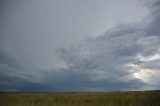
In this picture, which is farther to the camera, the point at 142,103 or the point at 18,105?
the point at 18,105

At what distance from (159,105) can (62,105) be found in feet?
17.0

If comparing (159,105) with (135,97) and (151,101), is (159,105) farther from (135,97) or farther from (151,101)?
(135,97)

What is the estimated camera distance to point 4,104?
14.7 meters

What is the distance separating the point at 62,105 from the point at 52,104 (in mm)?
677

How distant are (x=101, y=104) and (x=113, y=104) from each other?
0.80 m

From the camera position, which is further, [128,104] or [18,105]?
[18,105]

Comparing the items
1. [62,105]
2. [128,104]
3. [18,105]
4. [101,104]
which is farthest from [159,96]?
[18,105]

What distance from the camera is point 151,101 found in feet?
43.7

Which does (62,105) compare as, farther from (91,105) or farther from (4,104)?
(4,104)

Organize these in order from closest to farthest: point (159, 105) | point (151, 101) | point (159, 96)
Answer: point (159, 105) → point (151, 101) → point (159, 96)

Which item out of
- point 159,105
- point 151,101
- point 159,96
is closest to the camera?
point 159,105

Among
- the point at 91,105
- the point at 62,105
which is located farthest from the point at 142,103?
the point at 62,105

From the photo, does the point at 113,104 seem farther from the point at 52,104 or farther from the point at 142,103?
the point at 52,104

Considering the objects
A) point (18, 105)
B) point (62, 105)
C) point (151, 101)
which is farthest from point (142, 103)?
point (18, 105)
